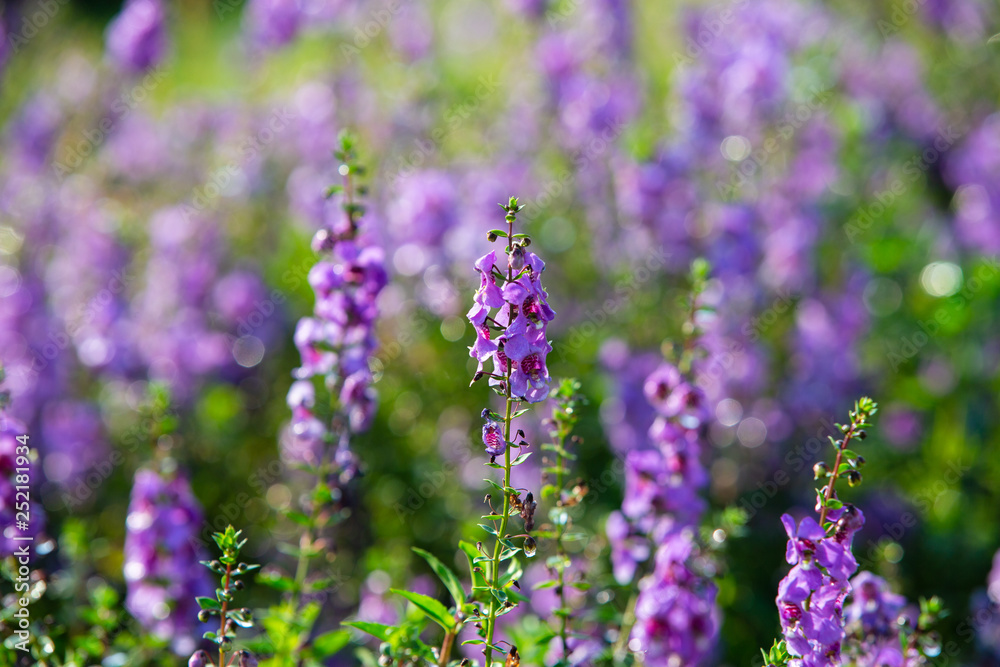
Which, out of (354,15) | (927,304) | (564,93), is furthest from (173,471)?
→ (354,15)

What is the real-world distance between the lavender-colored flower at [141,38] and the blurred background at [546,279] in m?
0.02

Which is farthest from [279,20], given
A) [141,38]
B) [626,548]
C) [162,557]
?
[626,548]

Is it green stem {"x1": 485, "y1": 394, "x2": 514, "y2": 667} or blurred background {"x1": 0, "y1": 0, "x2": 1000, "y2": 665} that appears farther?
blurred background {"x1": 0, "y1": 0, "x2": 1000, "y2": 665}

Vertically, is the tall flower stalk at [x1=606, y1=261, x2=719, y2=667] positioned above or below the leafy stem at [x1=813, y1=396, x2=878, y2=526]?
below

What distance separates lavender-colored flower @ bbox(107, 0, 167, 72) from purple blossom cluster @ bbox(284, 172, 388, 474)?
12.6ft

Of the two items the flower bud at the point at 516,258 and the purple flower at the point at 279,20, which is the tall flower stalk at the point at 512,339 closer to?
the flower bud at the point at 516,258

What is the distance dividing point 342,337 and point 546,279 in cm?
288

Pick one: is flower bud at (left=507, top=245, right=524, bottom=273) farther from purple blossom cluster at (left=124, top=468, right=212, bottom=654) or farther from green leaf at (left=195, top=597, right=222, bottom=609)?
purple blossom cluster at (left=124, top=468, right=212, bottom=654)

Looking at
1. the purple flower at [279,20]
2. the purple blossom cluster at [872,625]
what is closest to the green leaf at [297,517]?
the purple blossom cluster at [872,625]

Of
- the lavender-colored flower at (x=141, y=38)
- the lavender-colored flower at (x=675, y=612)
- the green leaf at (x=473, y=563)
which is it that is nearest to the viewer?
the green leaf at (x=473, y=563)

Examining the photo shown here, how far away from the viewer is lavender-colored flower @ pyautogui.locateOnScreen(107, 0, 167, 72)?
19.4ft

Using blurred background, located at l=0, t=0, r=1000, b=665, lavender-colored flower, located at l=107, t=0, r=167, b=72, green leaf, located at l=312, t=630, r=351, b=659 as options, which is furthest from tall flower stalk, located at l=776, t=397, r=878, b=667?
lavender-colored flower, located at l=107, t=0, r=167, b=72

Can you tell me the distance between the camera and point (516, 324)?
1.94 meters

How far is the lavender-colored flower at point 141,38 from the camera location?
19.4 ft
